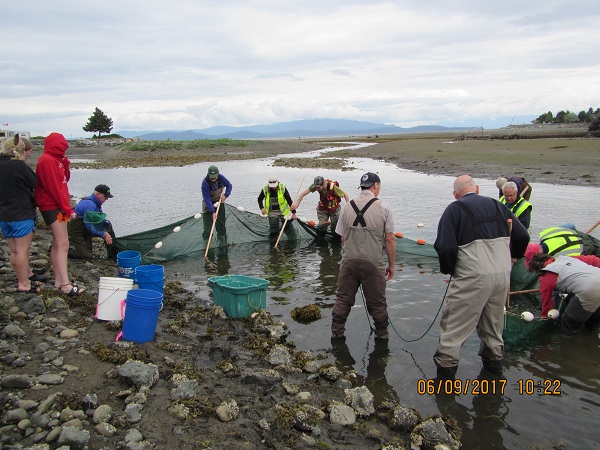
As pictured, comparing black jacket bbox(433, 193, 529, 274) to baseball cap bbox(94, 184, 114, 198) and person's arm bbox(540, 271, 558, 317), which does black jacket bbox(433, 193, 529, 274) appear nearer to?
person's arm bbox(540, 271, 558, 317)

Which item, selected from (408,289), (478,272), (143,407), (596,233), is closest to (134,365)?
(143,407)

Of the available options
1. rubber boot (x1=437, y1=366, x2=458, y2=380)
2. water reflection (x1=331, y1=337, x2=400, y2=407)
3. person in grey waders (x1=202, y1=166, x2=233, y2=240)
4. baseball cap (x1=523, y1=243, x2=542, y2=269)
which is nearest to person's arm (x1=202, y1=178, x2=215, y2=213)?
person in grey waders (x1=202, y1=166, x2=233, y2=240)

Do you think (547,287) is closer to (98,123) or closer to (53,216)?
(53,216)

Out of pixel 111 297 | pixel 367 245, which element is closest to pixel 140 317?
pixel 111 297

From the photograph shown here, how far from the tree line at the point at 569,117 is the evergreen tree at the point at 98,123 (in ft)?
256

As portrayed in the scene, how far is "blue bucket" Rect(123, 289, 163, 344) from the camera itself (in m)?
5.21

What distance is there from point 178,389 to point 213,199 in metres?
7.63

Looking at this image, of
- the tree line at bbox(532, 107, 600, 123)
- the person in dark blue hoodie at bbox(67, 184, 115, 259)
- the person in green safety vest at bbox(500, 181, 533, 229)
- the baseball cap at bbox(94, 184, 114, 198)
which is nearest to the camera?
the person in green safety vest at bbox(500, 181, 533, 229)

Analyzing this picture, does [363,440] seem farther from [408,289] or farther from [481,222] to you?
[408,289]

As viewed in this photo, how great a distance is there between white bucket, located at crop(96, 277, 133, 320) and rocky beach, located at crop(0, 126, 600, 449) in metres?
0.14

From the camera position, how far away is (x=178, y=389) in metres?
4.32

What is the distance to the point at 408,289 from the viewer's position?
819cm

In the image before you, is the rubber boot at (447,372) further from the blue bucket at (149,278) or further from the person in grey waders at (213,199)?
the person in grey waders at (213,199)

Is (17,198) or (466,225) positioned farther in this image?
(17,198)
